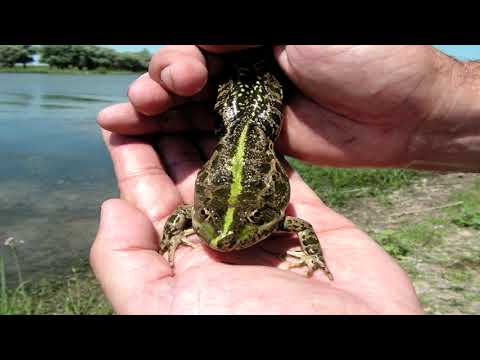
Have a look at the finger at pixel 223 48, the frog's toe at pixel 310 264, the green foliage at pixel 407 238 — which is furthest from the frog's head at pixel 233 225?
the green foliage at pixel 407 238

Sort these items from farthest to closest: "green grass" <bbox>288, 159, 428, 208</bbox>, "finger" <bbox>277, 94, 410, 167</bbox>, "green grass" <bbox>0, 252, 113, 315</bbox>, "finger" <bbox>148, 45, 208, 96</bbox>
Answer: "green grass" <bbox>288, 159, 428, 208</bbox> < "green grass" <bbox>0, 252, 113, 315</bbox> < "finger" <bbox>277, 94, 410, 167</bbox> < "finger" <bbox>148, 45, 208, 96</bbox>

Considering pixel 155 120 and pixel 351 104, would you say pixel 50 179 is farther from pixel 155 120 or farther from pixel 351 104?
pixel 351 104

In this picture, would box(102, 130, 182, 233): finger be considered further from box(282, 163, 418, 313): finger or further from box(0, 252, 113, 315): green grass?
box(0, 252, 113, 315): green grass

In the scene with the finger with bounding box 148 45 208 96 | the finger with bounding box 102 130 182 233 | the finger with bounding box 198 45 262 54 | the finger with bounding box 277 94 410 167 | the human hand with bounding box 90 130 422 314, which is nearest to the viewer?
the human hand with bounding box 90 130 422 314

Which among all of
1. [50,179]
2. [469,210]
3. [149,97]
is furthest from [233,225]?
[50,179]

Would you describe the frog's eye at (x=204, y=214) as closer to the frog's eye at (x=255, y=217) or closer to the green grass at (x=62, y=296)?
the frog's eye at (x=255, y=217)

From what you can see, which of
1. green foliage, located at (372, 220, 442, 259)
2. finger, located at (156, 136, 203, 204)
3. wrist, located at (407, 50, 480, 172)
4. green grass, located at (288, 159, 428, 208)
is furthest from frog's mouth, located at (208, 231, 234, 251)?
green grass, located at (288, 159, 428, 208)
